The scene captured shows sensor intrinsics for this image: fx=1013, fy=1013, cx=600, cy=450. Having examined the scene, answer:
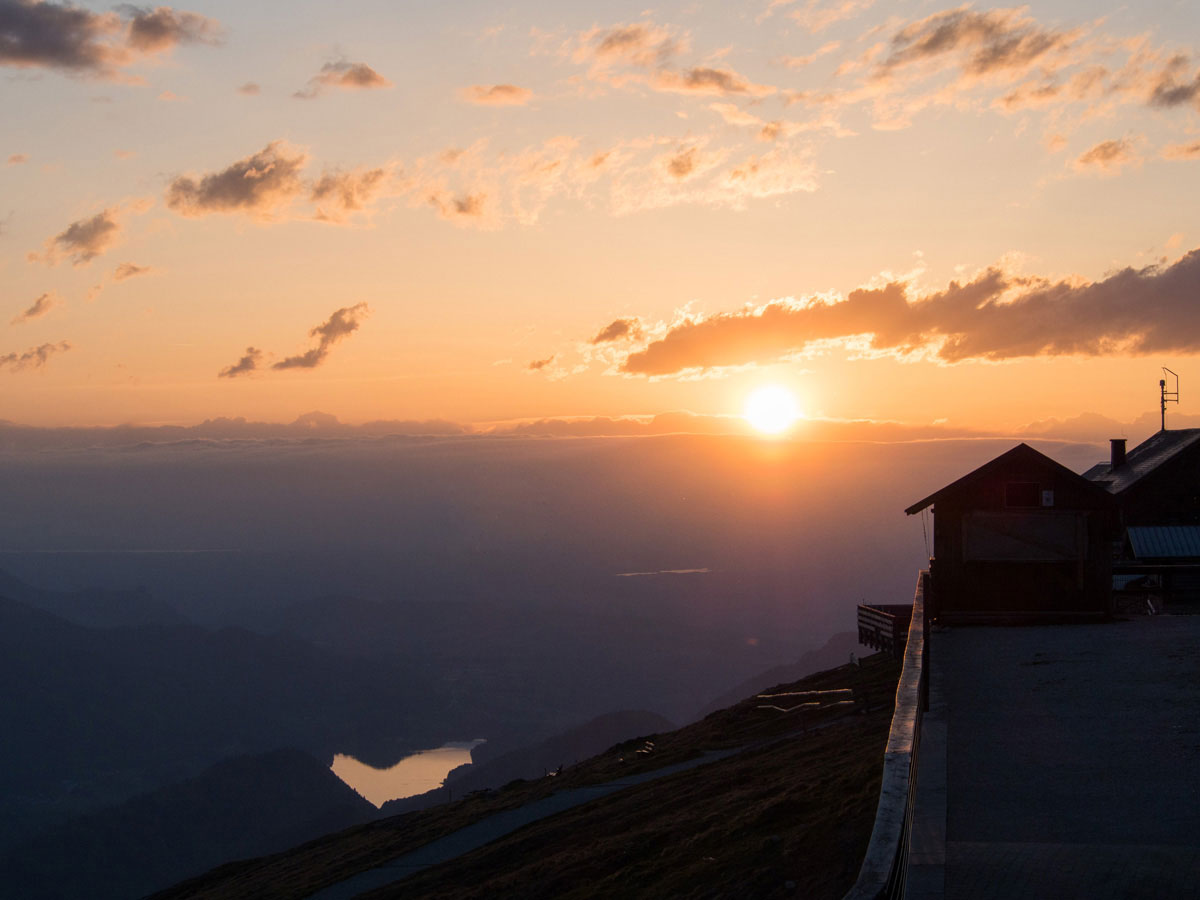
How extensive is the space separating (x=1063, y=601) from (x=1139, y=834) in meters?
16.3

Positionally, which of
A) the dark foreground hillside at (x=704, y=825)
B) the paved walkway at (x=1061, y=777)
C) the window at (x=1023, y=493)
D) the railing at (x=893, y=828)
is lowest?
the dark foreground hillside at (x=704, y=825)

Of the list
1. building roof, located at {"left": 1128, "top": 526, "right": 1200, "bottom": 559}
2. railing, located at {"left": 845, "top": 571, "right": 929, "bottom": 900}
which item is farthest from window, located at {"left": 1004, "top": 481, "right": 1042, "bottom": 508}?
building roof, located at {"left": 1128, "top": 526, "right": 1200, "bottom": 559}

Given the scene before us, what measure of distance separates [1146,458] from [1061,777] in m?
42.8

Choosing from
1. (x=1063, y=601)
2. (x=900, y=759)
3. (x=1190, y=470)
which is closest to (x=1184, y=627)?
(x=1063, y=601)

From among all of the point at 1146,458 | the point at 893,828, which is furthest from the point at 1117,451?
the point at 893,828

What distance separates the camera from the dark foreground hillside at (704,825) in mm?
14062

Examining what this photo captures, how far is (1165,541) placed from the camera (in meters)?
39.4

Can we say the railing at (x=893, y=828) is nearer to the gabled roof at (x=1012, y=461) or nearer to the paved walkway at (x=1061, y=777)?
the paved walkway at (x=1061, y=777)

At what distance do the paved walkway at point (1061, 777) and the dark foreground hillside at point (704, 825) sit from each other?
2264 millimetres

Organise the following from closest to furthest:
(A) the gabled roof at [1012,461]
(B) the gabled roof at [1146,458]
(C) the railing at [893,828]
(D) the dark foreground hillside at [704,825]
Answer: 1. (C) the railing at [893,828]
2. (D) the dark foreground hillside at [704,825]
3. (A) the gabled roof at [1012,461]
4. (B) the gabled roof at [1146,458]

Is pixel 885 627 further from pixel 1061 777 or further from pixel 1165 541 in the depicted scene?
pixel 1061 777

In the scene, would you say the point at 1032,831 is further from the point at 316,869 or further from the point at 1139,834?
the point at 316,869

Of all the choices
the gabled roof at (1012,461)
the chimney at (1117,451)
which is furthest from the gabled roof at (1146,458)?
the gabled roof at (1012,461)

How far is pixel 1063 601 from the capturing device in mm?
23625
